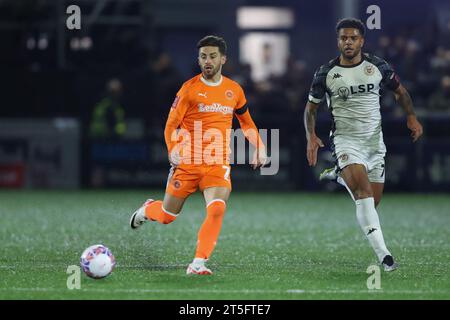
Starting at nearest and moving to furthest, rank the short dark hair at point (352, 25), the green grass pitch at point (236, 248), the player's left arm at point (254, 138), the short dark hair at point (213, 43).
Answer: the green grass pitch at point (236, 248) < the short dark hair at point (213, 43) < the short dark hair at point (352, 25) < the player's left arm at point (254, 138)

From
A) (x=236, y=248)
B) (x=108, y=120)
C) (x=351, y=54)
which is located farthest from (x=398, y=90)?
(x=108, y=120)

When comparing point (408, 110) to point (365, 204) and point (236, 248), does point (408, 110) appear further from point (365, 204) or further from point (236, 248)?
point (236, 248)

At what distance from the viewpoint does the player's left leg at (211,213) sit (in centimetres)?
912

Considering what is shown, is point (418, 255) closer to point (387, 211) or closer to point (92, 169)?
point (387, 211)

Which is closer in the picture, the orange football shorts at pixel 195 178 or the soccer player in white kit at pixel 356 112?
the orange football shorts at pixel 195 178

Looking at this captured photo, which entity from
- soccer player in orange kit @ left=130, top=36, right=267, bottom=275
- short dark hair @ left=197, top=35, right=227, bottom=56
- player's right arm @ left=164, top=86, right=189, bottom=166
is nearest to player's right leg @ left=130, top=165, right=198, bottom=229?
soccer player in orange kit @ left=130, top=36, right=267, bottom=275

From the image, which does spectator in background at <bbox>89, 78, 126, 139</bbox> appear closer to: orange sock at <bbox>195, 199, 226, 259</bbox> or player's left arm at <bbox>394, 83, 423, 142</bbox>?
player's left arm at <bbox>394, 83, 423, 142</bbox>

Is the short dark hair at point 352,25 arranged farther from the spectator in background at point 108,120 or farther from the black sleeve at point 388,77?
the spectator in background at point 108,120

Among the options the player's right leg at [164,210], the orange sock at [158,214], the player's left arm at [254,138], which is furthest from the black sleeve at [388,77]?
the orange sock at [158,214]

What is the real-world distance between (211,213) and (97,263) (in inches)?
43.0

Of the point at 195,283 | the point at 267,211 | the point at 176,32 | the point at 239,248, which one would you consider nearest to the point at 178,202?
the point at 195,283

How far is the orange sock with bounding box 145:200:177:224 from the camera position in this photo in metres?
9.78

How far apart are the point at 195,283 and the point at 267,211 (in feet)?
26.8
